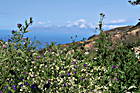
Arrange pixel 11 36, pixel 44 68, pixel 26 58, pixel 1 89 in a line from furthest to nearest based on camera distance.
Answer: pixel 11 36 < pixel 26 58 < pixel 44 68 < pixel 1 89

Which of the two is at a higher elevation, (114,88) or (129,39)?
(129,39)

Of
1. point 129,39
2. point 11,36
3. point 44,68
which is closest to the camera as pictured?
point 44,68

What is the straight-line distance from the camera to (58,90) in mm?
→ 6555

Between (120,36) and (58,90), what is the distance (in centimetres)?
597

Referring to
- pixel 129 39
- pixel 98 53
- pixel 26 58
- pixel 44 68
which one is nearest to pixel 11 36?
pixel 26 58

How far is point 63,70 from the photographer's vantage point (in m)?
7.81

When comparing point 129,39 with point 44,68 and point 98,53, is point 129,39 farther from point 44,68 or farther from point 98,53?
point 44,68

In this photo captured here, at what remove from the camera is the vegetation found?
6730mm

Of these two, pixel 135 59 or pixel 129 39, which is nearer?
pixel 135 59

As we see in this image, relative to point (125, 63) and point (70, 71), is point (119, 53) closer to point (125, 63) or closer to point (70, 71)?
point (125, 63)

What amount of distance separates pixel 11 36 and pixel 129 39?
452 centimetres

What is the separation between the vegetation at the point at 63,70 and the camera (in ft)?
22.1

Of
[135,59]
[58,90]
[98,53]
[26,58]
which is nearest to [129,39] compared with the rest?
[98,53]

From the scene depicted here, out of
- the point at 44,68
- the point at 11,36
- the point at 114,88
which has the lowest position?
the point at 114,88
